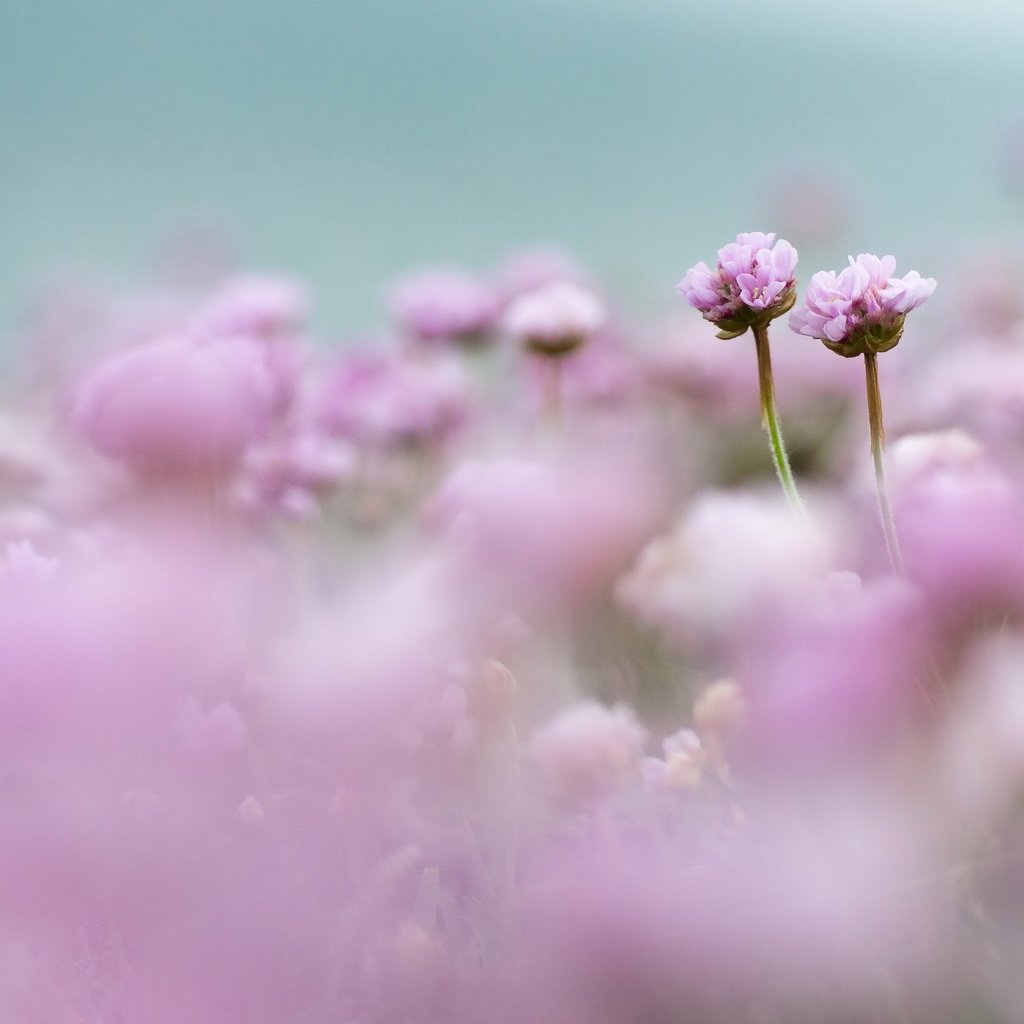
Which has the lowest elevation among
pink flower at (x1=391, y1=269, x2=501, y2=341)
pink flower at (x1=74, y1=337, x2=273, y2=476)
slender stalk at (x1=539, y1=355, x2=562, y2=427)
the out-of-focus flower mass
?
the out-of-focus flower mass

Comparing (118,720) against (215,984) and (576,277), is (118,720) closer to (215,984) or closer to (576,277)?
(215,984)

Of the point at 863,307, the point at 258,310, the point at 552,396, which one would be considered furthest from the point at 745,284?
the point at 258,310

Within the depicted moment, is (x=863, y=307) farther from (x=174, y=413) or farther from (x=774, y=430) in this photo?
(x=174, y=413)

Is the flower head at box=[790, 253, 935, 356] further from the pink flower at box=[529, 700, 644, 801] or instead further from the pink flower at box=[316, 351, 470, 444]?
the pink flower at box=[316, 351, 470, 444]

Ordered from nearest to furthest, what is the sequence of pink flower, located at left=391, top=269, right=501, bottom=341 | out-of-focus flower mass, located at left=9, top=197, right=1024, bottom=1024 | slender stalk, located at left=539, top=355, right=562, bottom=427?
out-of-focus flower mass, located at left=9, top=197, right=1024, bottom=1024, slender stalk, located at left=539, top=355, right=562, bottom=427, pink flower, located at left=391, top=269, right=501, bottom=341

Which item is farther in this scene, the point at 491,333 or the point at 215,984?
the point at 491,333

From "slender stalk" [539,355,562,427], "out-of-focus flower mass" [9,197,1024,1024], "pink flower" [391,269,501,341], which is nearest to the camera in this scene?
"out-of-focus flower mass" [9,197,1024,1024]

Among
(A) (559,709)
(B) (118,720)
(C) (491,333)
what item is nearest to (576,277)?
(C) (491,333)

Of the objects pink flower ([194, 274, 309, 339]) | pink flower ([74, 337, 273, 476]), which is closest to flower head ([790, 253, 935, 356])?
pink flower ([74, 337, 273, 476])
